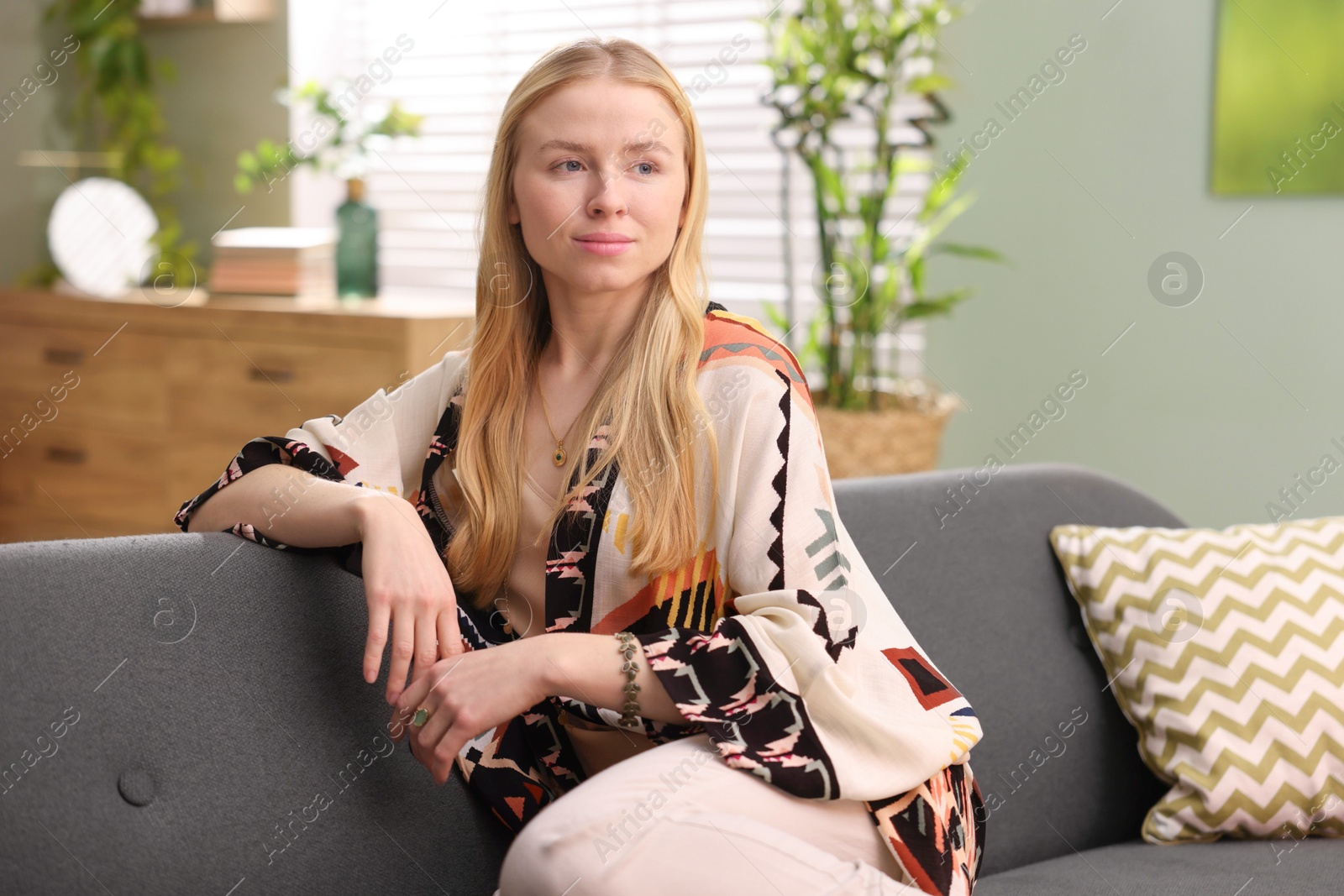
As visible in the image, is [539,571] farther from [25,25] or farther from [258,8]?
[25,25]

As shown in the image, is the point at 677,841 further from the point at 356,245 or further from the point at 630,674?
the point at 356,245

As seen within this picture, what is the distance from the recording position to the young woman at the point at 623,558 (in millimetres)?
1078

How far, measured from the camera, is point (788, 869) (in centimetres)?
103

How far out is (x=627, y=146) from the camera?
4.14 feet

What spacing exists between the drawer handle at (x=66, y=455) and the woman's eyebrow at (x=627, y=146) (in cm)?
330

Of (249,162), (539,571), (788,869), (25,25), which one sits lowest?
(788,869)

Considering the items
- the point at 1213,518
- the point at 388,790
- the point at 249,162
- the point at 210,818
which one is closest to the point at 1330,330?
the point at 1213,518

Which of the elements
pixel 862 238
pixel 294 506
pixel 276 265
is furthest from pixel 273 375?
pixel 294 506

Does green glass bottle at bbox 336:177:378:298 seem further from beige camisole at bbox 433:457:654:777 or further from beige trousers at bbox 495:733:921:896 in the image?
beige trousers at bbox 495:733:921:896

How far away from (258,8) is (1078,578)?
3.63 meters

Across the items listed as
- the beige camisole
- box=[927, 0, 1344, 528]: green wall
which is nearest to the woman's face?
the beige camisole

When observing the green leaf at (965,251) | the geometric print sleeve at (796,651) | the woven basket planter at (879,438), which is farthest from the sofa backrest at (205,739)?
the green leaf at (965,251)

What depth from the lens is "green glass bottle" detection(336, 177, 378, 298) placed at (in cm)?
362

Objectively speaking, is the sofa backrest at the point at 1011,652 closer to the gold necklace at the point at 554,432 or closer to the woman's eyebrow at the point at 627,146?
the gold necklace at the point at 554,432
